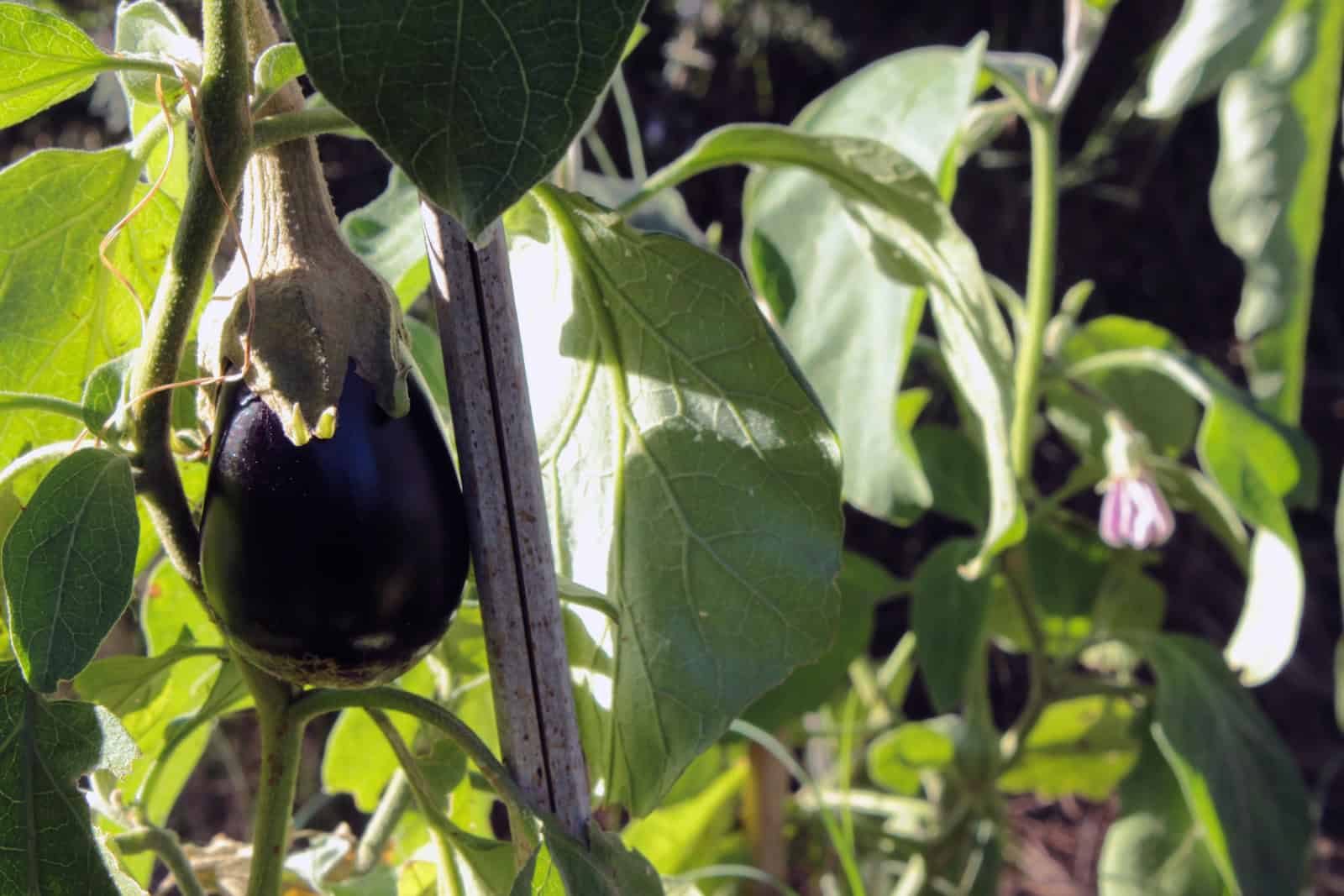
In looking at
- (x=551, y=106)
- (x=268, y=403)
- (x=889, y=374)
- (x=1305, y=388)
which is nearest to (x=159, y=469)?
(x=268, y=403)

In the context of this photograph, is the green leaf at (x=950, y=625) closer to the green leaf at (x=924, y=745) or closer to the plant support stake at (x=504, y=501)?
the green leaf at (x=924, y=745)

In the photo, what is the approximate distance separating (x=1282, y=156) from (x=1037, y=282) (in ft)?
0.50

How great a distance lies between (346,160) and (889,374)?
0.88 m

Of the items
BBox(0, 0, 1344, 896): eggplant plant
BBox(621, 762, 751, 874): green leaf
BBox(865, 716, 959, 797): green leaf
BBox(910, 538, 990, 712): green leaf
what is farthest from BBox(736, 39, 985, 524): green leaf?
BBox(621, 762, 751, 874): green leaf

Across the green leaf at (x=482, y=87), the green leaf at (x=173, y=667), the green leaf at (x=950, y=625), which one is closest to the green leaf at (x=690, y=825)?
the green leaf at (x=950, y=625)

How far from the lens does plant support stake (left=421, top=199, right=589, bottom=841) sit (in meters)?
0.30

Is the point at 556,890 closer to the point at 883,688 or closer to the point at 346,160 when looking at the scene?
the point at 883,688

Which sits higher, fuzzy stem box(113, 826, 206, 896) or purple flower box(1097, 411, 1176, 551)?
fuzzy stem box(113, 826, 206, 896)

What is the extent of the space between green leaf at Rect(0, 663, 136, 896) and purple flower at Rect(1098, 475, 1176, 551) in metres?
0.58

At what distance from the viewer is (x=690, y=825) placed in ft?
2.98

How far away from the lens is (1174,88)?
66cm

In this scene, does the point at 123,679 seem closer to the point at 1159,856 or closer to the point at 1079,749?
the point at 1159,856

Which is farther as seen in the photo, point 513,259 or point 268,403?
point 513,259

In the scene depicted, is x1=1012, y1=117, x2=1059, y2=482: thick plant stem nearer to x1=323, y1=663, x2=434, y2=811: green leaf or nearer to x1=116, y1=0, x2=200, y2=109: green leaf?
x1=323, y1=663, x2=434, y2=811: green leaf
